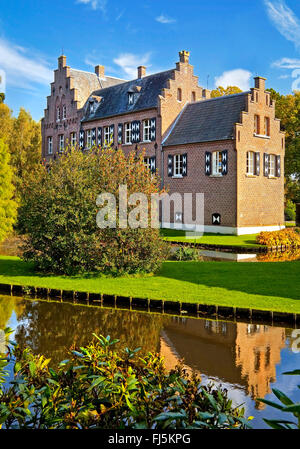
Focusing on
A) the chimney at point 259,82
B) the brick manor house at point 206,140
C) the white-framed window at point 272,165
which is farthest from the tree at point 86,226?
the white-framed window at point 272,165

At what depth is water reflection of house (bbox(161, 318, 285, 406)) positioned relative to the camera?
740 centimetres

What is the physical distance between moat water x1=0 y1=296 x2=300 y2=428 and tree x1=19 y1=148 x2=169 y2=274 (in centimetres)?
407

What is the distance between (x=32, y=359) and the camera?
5520mm

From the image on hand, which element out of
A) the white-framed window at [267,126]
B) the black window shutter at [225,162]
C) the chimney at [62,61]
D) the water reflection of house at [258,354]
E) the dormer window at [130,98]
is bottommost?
the water reflection of house at [258,354]

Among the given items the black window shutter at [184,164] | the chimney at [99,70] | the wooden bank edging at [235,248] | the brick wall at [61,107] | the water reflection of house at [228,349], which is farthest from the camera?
the chimney at [99,70]

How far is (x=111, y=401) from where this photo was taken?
4.62 metres

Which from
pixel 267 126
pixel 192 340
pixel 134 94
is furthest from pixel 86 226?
pixel 134 94

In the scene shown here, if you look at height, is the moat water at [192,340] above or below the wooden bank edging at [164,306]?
below

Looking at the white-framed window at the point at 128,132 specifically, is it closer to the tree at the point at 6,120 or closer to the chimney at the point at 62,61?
the chimney at the point at 62,61

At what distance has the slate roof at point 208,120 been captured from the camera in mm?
33562

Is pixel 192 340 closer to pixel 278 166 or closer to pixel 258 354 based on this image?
pixel 258 354

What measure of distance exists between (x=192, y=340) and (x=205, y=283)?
5.53 meters

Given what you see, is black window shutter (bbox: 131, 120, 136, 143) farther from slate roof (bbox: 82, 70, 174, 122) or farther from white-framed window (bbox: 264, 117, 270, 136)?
white-framed window (bbox: 264, 117, 270, 136)
